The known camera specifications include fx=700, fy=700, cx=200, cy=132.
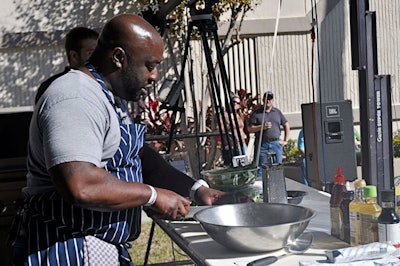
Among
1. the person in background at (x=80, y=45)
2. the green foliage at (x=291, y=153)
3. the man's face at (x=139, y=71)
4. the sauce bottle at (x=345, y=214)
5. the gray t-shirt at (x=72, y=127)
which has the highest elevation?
the person in background at (x=80, y=45)

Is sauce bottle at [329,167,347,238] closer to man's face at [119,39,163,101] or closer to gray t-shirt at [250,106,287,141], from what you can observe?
man's face at [119,39,163,101]

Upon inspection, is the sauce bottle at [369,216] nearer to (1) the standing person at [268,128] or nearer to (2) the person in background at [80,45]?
(2) the person in background at [80,45]

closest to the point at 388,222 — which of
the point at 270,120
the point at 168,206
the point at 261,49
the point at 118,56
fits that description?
the point at 168,206

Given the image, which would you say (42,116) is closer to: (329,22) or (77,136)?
(77,136)

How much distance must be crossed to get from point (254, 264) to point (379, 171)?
1179 millimetres

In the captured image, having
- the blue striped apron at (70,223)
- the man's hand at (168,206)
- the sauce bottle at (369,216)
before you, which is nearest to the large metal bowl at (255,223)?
the man's hand at (168,206)

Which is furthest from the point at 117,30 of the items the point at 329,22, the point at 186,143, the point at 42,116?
the point at 329,22

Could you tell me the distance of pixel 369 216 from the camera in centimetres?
221

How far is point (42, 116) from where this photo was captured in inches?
83.1

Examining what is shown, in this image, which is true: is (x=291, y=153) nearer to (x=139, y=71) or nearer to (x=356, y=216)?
(x=356, y=216)

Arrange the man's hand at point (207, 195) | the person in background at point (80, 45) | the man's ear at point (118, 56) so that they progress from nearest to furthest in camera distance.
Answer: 1. the man's ear at point (118, 56)
2. the man's hand at point (207, 195)
3. the person in background at point (80, 45)

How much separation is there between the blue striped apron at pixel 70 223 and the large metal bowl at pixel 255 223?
289mm

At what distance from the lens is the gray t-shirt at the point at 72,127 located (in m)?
2.02

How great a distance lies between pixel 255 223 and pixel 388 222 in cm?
50
